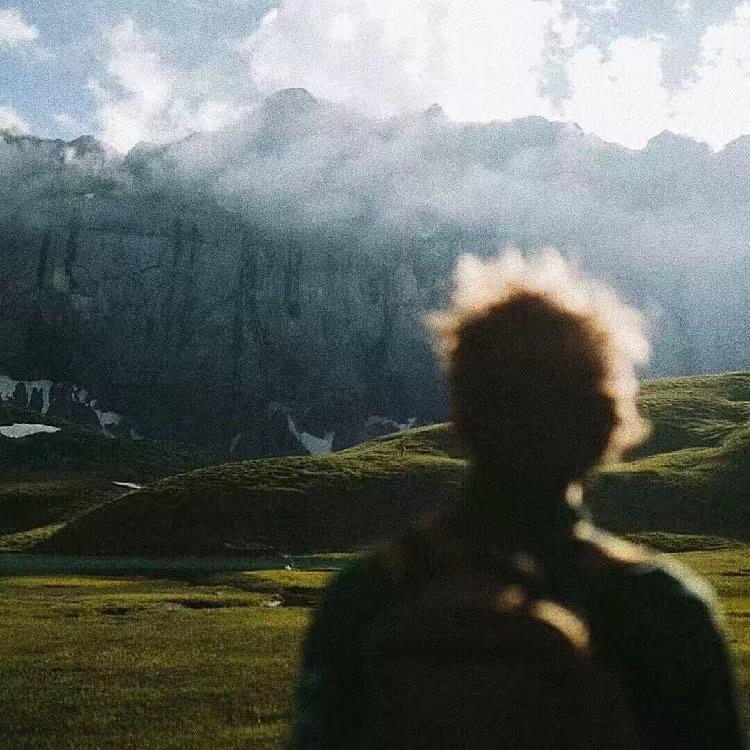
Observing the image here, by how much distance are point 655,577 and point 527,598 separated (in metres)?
0.64

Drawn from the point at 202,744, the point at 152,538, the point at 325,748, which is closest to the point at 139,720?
the point at 202,744

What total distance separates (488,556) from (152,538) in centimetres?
17254

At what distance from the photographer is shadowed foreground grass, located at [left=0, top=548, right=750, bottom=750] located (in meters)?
26.3

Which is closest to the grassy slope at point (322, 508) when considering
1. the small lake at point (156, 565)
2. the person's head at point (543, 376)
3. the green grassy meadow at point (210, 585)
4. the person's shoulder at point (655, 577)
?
the green grassy meadow at point (210, 585)

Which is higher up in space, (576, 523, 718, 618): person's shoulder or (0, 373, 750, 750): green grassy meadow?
(576, 523, 718, 618): person's shoulder

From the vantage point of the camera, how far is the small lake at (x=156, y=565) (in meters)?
114

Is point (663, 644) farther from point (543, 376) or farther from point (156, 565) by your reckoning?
point (156, 565)

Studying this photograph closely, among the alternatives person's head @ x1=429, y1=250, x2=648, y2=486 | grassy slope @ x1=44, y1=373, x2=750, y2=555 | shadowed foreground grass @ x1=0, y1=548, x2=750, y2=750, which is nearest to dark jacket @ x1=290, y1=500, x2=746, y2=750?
person's head @ x1=429, y1=250, x2=648, y2=486

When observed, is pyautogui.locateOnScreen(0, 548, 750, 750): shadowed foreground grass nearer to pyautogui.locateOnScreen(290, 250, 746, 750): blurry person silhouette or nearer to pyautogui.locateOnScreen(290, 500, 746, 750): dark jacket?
pyautogui.locateOnScreen(290, 250, 746, 750): blurry person silhouette

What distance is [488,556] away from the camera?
4.80 metres

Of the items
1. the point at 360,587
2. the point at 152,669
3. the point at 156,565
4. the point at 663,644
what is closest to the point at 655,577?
the point at 663,644

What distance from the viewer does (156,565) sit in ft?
432

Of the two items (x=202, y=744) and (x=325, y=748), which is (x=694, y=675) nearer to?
(x=325, y=748)

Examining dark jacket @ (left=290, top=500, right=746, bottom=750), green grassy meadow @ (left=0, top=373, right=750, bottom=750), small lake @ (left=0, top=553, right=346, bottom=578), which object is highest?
dark jacket @ (left=290, top=500, right=746, bottom=750)
